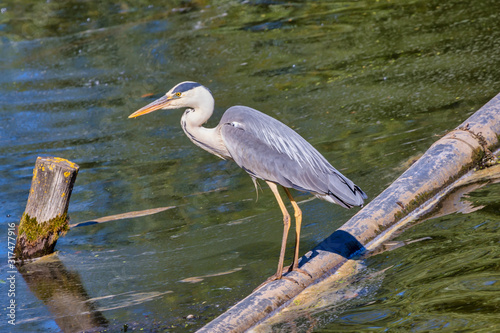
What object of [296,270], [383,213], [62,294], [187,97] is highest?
[187,97]

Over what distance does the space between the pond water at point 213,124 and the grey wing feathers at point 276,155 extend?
651mm

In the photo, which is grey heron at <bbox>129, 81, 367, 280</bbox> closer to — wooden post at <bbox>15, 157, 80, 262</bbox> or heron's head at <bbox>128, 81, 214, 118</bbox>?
heron's head at <bbox>128, 81, 214, 118</bbox>

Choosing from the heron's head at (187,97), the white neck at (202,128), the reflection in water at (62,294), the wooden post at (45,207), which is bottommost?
the reflection in water at (62,294)

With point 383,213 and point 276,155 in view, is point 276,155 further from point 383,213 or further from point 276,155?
point 383,213

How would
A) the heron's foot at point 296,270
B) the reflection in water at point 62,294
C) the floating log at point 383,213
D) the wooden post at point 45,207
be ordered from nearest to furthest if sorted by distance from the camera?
the floating log at point 383,213 < the heron's foot at point 296,270 < the reflection in water at point 62,294 < the wooden post at point 45,207

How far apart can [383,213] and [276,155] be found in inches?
35.1

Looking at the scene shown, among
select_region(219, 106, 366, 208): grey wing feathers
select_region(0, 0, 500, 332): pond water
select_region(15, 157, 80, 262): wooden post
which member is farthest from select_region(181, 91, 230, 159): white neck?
select_region(15, 157, 80, 262): wooden post

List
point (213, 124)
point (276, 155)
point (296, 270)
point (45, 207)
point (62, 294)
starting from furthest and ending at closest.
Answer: point (213, 124), point (45, 207), point (62, 294), point (276, 155), point (296, 270)

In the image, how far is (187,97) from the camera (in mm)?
4746

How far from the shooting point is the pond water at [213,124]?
4.07 meters

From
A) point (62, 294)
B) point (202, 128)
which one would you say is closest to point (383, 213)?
point (202, 128)

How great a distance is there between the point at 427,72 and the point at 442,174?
12.1 ft

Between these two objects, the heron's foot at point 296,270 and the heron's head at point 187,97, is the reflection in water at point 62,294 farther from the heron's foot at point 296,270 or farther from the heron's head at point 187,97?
the heron's head at point 187,97

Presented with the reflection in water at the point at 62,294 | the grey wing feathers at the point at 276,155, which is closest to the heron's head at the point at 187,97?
Result: the grey wing feathers at the point at 276,155
